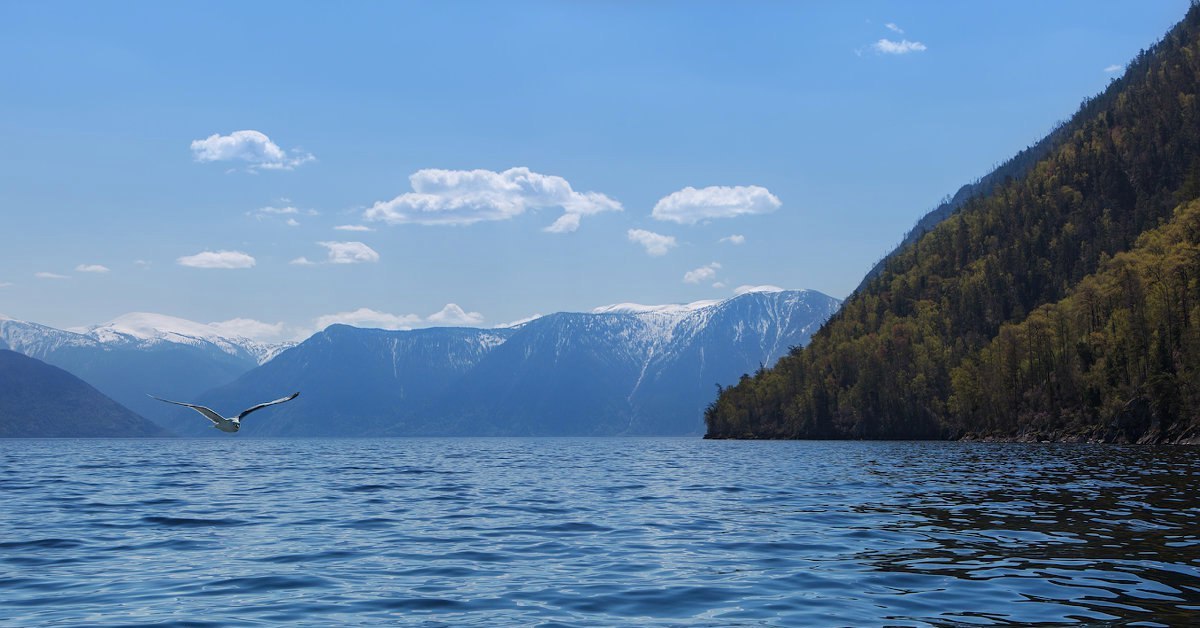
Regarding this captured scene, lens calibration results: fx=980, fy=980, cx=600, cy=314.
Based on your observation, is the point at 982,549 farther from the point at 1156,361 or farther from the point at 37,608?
the point at 1156,361

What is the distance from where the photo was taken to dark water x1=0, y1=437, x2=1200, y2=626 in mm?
19250

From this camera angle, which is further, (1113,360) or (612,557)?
(1113,360)

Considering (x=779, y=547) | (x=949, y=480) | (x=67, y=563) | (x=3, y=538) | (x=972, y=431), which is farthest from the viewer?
(x=972, y=431)

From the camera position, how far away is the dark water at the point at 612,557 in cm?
1925

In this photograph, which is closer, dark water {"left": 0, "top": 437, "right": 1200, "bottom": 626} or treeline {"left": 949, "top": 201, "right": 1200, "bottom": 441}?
dark water {"left": 0, "top": 437, "right": 1200, "bottom": 626}

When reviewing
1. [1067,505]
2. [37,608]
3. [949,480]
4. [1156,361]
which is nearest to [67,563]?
[37,608]

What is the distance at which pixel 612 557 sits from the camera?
26875 mm

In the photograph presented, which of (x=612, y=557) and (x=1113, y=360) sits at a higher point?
(x=1113, y=360)

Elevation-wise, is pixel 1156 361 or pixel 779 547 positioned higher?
pixel 1156 361

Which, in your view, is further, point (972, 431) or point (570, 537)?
point (972, 431)

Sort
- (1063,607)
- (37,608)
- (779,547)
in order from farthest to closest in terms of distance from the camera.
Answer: (779,547)
(37,608)
(1063,607)

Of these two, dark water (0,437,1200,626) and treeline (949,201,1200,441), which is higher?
treeline (949,201,1200,441)

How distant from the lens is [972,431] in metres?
198

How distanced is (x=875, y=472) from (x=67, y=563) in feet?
183
